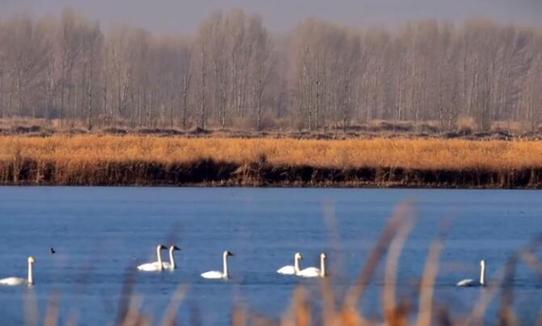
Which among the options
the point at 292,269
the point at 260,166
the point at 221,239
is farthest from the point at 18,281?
the point at 260,166

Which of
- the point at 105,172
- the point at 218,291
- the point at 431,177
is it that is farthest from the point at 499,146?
the point at 218,291

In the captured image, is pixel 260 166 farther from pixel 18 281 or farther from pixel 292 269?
pixel 18 281

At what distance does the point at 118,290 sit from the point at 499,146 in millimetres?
22617

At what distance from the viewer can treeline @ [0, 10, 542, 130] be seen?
78.5m

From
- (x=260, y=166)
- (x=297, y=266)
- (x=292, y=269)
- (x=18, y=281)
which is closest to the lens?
(x=18, y=281)

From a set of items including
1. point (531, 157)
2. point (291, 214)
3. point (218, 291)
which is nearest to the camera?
point (218, 291)

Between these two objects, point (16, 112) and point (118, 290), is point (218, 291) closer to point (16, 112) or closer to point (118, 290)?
point (118, 290)

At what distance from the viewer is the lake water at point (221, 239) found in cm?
1271

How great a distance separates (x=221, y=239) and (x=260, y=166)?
11.4 m

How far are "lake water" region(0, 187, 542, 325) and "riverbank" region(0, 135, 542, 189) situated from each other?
35cm

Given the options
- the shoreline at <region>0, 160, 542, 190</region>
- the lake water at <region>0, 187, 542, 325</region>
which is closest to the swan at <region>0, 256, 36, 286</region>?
→ the lake water at <region>0, 187, 542, 325</region>

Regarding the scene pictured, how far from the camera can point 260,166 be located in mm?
31438

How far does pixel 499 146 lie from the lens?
3438 centimetres

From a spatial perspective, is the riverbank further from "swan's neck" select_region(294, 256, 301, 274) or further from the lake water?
"swan's neck" select_region(294, 256, 301, 274)
